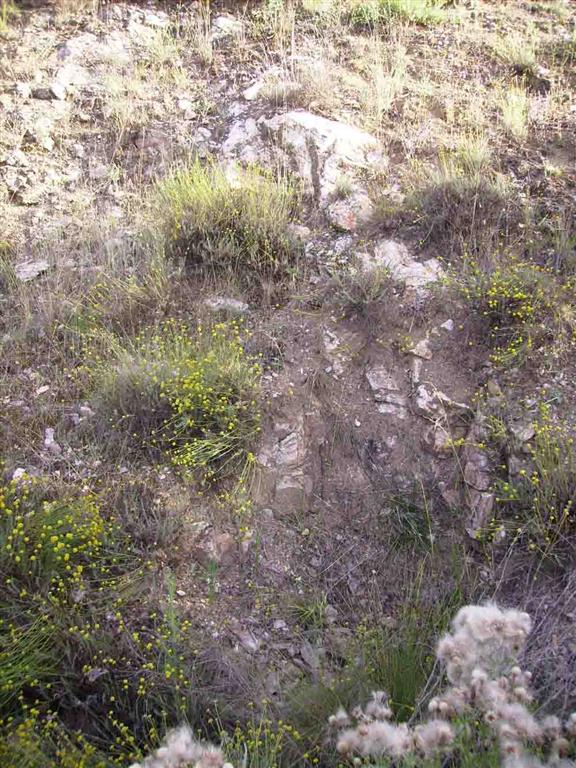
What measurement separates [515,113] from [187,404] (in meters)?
3.62

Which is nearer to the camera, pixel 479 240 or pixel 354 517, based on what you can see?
pixel 354 517

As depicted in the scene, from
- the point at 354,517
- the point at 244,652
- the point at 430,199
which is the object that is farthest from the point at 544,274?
the point at 244,652

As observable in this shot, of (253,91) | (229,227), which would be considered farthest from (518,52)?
(229,227)

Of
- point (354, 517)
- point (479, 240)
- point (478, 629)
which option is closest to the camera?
point (478, 629)

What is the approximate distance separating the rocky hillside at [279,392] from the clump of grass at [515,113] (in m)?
0.03

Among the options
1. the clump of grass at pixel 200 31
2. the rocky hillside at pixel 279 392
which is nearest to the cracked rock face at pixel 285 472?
the rocky hillside at pixel 279 392

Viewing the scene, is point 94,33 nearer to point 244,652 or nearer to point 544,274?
point 544,274

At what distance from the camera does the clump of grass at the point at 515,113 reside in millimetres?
5121

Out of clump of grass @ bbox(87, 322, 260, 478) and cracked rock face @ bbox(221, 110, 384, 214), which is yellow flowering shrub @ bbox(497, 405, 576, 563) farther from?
cracked rock face @ bbox(221, 110, 384, 214)

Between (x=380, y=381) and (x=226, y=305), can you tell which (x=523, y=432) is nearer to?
(x=380, y=381)

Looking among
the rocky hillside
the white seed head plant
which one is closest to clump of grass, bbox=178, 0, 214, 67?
the rocky hillside

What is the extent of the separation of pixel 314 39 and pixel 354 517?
4908 mm

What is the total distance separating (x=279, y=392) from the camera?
12.7 ft

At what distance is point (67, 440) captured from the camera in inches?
145
